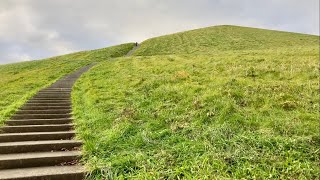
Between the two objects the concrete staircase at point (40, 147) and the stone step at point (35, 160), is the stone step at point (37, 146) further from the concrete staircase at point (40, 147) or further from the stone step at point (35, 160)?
the stone step at point (35, 160)

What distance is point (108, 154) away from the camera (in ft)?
29.1

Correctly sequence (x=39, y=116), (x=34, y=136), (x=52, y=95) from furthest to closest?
1. (x=52, y=95)
2. (x=39, y=116)
3. (x=34, y=136)

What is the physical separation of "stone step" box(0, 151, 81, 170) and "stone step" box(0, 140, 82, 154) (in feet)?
1.50

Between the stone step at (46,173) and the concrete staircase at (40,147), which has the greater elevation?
the concrete staircase at (40,147)

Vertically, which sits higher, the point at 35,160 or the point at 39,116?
the point at 39,116

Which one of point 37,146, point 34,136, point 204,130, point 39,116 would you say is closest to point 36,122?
point 39,116

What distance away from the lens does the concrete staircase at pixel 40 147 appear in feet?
26.5

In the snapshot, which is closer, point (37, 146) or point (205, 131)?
point (37, 146)

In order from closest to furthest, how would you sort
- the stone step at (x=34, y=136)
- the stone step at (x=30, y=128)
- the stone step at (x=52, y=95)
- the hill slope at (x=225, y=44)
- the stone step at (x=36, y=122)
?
1. the stone step at (x=34, y=136)
2. the stone step at (x=30, y=128)
3. the stone step at (x=36, y=122)
4. the stone step at (x=52, y=95)
5. the hill slope at (x=225, y=44)

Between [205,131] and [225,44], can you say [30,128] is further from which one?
[225,44]

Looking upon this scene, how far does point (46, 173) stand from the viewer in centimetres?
797

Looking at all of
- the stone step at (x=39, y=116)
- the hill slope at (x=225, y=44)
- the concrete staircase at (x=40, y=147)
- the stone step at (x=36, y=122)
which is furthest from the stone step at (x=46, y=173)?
the hill slope at (x=225, y=44)

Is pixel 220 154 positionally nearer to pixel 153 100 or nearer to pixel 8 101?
pixel 153 100

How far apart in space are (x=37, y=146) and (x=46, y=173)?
1.87 meters
